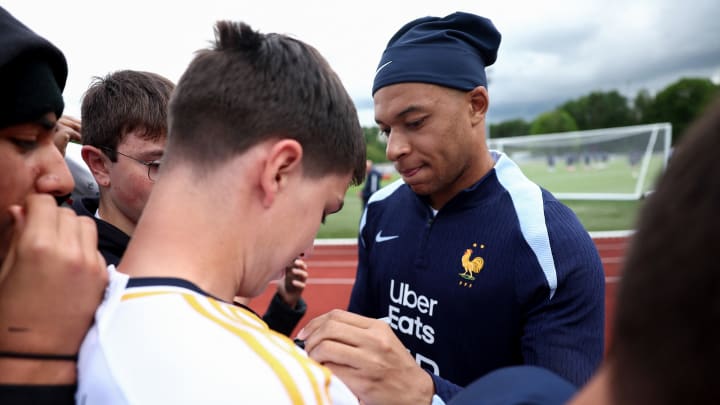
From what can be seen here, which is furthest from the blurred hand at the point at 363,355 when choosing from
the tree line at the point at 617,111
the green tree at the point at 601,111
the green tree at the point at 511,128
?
the green tree at the point at 511,128

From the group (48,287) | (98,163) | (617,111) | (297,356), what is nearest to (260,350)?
(297,356)

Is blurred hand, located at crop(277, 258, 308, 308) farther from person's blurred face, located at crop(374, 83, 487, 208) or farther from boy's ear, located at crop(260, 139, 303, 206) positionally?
boy's ear, located at crop(260, 139, 303, 206)

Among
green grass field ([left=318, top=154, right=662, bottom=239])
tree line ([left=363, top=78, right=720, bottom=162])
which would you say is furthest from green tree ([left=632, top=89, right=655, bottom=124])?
green grass field ([left=318, top=154, right=662, bottom=239])

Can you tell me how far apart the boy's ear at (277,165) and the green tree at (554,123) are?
97.4m

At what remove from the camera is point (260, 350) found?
2.91ft

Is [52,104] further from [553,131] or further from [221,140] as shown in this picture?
[553,131]

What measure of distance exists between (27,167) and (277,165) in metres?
0.56

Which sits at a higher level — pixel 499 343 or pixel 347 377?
pixel 347 377

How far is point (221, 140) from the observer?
3.55ft

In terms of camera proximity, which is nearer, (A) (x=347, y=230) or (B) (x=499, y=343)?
(B) (x=499, y=343)

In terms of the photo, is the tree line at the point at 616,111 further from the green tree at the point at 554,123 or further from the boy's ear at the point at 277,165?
the boy's ear at the point at 277,165

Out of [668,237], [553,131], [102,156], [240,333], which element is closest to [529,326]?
[240,333]

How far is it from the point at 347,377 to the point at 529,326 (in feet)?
2.70

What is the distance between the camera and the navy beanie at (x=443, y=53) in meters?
2.11
